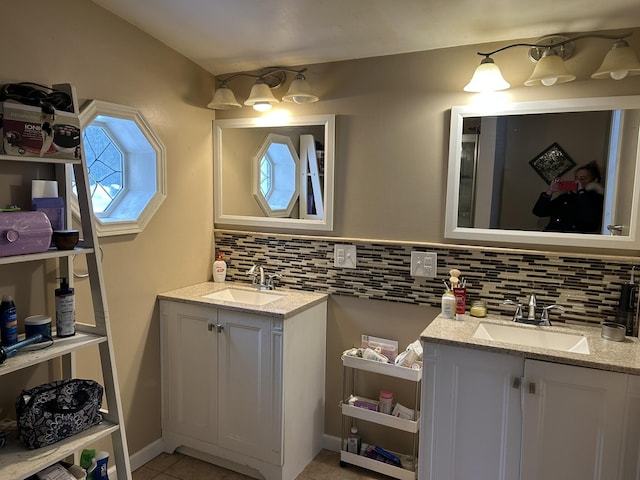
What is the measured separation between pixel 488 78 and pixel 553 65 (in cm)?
26

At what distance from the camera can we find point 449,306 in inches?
87.9

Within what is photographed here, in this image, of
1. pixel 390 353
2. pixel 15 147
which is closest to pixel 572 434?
pixel 390 353

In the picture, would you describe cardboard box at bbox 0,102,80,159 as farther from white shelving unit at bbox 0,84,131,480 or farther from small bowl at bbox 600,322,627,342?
small bowl at bbox 600,322,627,342

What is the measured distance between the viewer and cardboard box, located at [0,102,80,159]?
5.24ft

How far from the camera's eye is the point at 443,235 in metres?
2.38

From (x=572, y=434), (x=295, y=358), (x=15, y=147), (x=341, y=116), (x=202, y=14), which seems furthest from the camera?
(x=341, y=116)

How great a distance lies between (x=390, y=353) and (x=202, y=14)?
1.92m

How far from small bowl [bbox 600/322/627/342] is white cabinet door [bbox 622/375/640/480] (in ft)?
1.02

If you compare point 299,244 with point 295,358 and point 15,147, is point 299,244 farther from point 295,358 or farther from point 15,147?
point 15,147

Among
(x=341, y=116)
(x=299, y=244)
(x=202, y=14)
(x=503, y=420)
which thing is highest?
(x=202, y=14)

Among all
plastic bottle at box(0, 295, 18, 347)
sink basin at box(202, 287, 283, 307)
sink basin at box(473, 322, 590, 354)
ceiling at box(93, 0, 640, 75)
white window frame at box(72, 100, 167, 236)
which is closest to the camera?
plastic bottle at box(0, 295, 18, 347)

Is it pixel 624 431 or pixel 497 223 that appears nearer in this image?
pixel 624 431

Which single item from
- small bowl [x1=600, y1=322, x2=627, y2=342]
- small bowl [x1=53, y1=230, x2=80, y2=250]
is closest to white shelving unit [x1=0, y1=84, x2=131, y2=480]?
small bowl [x1=53, y1=230, x2=80, y2=250]

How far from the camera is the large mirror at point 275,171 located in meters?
2.64
